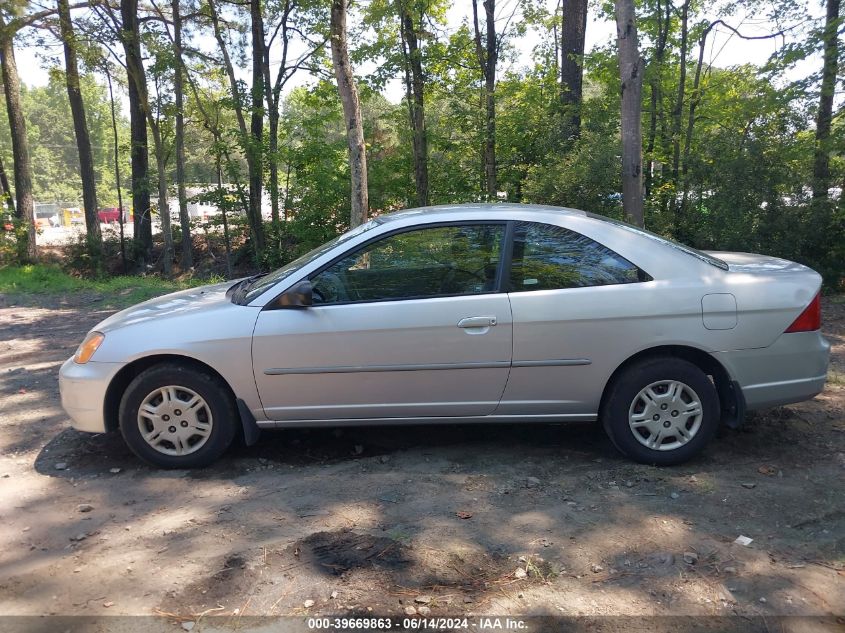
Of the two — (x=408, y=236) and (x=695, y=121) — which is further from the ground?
(x=695, y=121)

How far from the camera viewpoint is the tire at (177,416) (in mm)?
4270

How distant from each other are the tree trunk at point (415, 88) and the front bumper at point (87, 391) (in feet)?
38.1

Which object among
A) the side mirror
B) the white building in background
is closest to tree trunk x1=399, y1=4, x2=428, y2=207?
the white building in background

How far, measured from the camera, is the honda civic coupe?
13.6 feet

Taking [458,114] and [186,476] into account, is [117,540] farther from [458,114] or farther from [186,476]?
[458,114]

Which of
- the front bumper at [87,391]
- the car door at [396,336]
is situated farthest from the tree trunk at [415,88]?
the front bumper at [87,391]

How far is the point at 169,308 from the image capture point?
180 inches

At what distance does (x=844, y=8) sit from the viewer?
1143cm

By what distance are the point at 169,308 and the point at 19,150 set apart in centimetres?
2000

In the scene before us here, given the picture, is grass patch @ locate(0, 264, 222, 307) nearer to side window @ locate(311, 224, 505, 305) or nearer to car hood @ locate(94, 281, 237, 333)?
car hood @ locate(94, 281, 237, 333)

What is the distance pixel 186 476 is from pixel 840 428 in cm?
461

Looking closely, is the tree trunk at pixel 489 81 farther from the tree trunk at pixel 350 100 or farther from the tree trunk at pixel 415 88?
the tree trunk at pixel 350 100

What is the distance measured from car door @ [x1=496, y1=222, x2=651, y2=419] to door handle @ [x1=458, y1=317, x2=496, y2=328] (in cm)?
15

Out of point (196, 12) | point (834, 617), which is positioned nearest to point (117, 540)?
point (834, 617)
